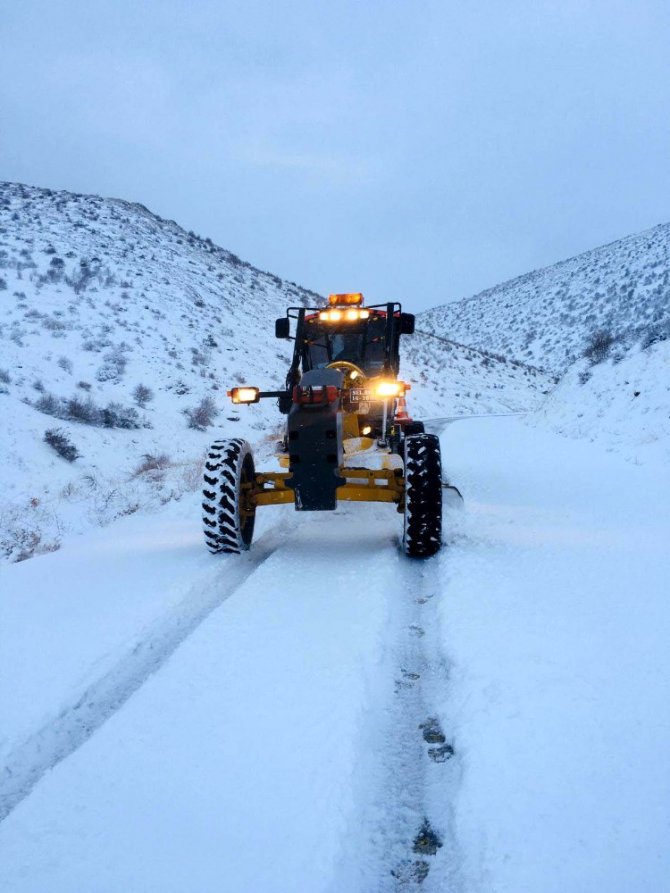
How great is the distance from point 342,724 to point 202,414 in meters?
14.1

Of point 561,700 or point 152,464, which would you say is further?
point 152,464

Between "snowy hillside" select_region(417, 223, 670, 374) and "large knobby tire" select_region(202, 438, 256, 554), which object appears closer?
"large knobby tire" select_region(202, 438, 256, 554)

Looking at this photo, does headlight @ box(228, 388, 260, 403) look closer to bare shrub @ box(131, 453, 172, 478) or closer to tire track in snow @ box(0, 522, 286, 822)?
tire track in snow @ box(0, 522, 286, 822)

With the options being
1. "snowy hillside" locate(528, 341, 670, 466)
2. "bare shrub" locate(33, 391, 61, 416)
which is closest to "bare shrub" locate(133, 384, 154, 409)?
"bare shrub" locate(33, 391, 61, 416)

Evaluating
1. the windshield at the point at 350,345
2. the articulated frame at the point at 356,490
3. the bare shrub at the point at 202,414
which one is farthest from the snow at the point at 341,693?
the bare shrub at the point at 202,414

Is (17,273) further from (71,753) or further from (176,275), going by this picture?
(71,753)

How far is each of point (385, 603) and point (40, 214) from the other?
36801mm

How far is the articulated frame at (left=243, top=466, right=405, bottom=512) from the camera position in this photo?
5.41 metres

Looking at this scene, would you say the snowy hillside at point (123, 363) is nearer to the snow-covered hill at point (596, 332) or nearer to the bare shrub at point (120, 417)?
the bare shrub at point (120, 417)

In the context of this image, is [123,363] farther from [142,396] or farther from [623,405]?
[623,405]

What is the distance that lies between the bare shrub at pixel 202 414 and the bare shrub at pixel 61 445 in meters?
4.49

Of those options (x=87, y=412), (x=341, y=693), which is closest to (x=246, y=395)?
(x=341, y=693)

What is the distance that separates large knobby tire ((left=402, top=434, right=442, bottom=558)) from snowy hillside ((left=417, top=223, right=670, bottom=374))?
34.6 metres

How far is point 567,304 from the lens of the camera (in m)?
53.8
